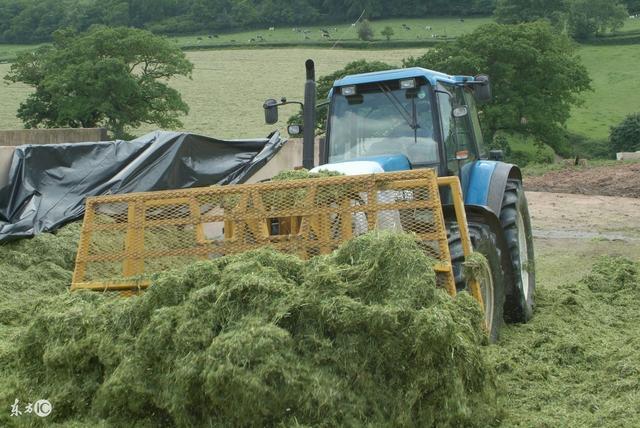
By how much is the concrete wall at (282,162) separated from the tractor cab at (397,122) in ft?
20.3

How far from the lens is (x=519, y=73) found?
4212 centimetres

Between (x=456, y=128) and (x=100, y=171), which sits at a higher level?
(x=456, y=128)

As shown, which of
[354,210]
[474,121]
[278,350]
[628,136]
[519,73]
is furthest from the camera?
[519,73]

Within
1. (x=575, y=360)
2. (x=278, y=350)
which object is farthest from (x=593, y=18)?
(x=278, y=350)

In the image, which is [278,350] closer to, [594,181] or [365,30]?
[594,181]

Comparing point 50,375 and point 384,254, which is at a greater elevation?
point 384,254

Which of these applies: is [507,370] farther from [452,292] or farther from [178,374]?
[178,374]

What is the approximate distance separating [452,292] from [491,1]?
2441 inches

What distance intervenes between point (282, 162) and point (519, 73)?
98.1ft

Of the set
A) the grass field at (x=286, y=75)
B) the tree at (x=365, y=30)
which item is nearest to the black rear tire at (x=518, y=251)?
the grass field at (x=286, y=75)

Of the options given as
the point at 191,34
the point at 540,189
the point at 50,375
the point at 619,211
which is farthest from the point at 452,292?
the point at 191,34

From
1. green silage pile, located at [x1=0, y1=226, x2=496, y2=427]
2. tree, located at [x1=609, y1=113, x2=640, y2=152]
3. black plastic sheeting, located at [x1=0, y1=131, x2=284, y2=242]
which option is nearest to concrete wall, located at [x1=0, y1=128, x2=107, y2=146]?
black plastic sheeting, located at [x1=0, y1=131, x2=284, y2=242]

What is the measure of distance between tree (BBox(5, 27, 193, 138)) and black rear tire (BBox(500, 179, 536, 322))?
32955 millimetres

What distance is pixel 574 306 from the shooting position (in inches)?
322
